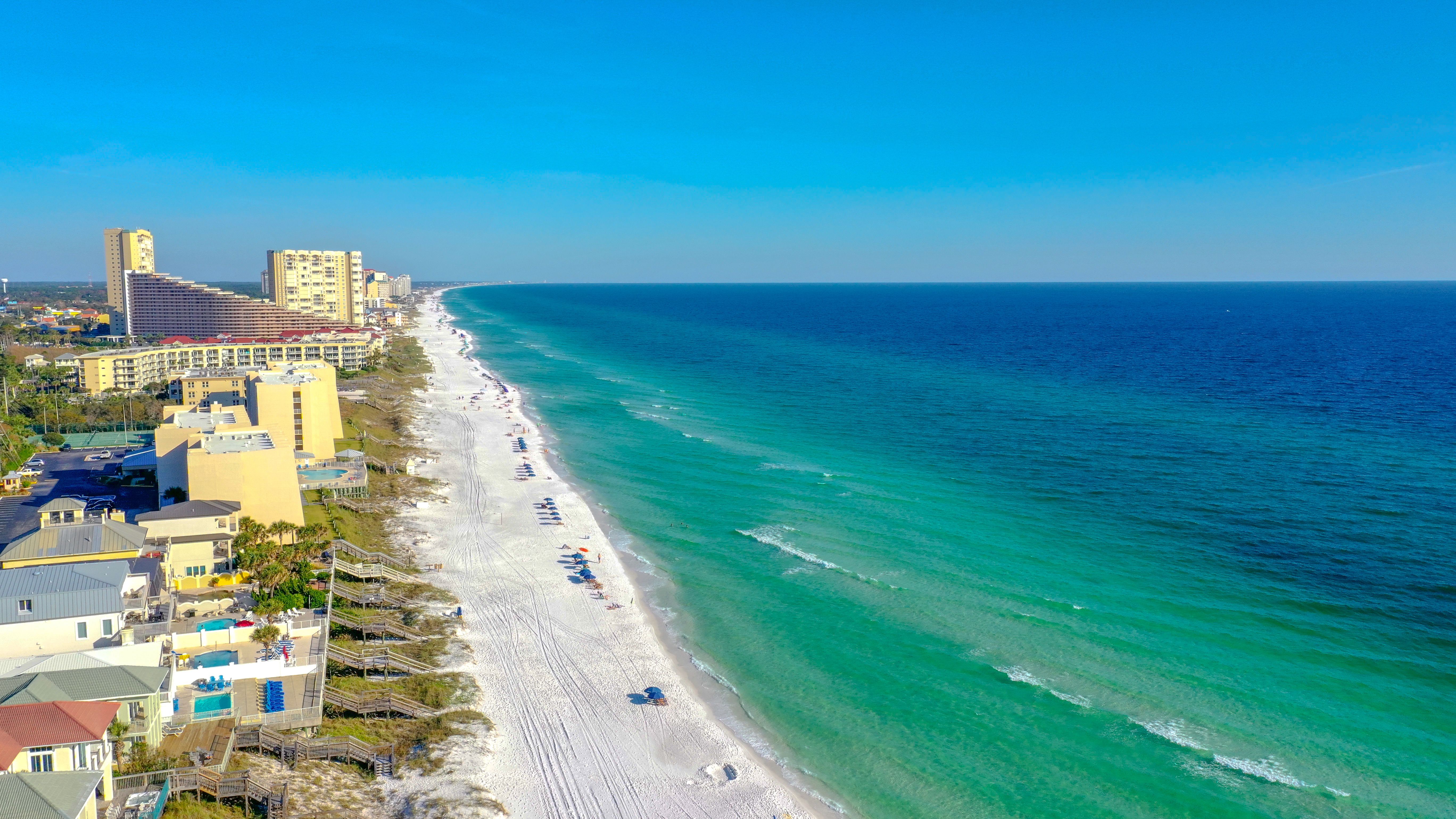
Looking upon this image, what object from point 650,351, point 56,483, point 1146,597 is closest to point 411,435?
point 56,483

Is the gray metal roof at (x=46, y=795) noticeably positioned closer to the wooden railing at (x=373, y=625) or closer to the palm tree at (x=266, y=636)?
the palm tree at (x=266, y=636)

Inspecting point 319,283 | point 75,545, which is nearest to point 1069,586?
point 75,545

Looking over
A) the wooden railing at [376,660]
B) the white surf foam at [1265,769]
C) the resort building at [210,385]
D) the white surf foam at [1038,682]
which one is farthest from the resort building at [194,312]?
the white surf foam at [1265,769]

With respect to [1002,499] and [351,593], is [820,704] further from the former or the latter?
[1002,499]

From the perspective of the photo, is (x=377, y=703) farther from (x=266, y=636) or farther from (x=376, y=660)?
(x=266, y=636)

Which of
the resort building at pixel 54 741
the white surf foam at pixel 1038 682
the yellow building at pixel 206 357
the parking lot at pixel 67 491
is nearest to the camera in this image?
the resort building at pixel 54 741

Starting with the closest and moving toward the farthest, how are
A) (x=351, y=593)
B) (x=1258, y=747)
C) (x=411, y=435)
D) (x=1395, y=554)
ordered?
1. (x=1258, y=747)
2. (x=351, y=593)
3. (x=1395, y=554)
4. (x=411, y=435)
